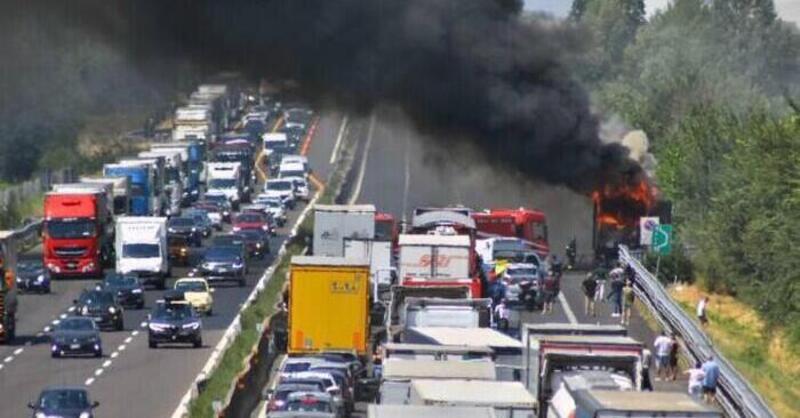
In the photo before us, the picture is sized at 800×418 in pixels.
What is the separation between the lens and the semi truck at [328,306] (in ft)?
190

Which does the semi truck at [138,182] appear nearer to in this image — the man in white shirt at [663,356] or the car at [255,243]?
the car at [255,243]

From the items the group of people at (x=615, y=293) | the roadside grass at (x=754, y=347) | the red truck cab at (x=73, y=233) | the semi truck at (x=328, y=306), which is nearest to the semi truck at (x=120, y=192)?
the red truck cab at (x=73, y=233)

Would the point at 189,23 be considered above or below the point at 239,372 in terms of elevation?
above

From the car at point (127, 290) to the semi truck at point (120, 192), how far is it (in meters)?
15.7

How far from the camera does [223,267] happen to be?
87.9m

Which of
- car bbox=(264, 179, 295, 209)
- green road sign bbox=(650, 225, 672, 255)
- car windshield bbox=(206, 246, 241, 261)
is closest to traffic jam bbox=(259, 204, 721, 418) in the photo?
green road sign bbox=(650, 225, 672, 255)

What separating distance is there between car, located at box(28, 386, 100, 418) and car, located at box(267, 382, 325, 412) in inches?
150

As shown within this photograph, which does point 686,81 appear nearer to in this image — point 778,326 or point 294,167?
point 294,167

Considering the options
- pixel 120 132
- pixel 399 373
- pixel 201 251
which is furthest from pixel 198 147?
pixel 399 373

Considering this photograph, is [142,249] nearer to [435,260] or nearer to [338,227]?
[338,227]

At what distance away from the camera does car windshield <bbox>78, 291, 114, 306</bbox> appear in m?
73.2

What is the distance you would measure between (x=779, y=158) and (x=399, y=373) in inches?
1690

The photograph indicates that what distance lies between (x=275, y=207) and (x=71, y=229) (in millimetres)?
31870

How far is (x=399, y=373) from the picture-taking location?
40.5 m
